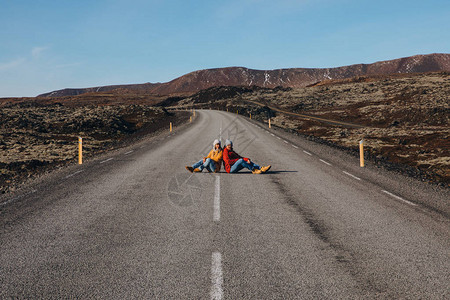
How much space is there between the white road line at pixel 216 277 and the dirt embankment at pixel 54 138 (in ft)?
26.1

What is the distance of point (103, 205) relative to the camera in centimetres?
745

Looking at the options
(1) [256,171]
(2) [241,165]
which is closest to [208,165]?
(2) [241,165]

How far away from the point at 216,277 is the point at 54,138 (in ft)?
103

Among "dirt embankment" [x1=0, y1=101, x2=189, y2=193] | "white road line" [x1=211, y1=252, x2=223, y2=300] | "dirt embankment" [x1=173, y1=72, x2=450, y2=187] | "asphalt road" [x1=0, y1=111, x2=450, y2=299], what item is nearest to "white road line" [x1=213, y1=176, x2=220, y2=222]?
"asphalt road" [x1=0, y1=111, x2=450, y2=299]

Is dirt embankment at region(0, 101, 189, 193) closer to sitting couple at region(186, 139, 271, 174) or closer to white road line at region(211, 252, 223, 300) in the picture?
sitting couple at region(186, 139, 271, 174)

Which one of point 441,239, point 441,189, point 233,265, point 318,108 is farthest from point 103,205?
point 318,108

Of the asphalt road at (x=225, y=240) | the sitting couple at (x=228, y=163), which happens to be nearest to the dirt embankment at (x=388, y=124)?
the asphalt road at (x=225, y=240)

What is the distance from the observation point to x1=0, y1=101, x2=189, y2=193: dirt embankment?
54.2 ft

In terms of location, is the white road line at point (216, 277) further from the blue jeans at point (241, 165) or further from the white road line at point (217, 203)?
the blue jeans at point (241, 165)

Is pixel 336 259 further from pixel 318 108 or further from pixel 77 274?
pixel 318 108

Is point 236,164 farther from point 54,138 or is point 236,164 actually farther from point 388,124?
point 388,124

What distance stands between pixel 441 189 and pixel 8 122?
4168cm

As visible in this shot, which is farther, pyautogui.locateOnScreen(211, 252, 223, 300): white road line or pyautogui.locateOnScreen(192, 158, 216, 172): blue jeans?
pyautogui.locateOnScreen(192, 158, 216, 172): blue jeans

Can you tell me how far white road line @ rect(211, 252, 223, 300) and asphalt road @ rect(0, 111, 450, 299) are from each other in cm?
1
